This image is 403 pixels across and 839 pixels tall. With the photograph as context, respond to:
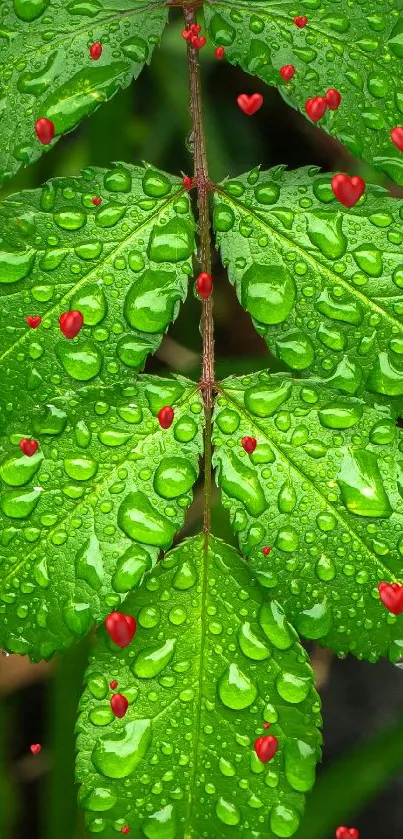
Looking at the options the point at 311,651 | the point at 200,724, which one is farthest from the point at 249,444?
the point at 311,651

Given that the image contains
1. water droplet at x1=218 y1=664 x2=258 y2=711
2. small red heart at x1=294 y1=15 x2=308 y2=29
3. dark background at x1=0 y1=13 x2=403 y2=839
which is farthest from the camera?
dark background at x1=0 y1=13 x2=403 y2=839

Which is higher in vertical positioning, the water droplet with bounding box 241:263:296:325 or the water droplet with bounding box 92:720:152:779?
the water droplet with bounding box 241:263:296:325

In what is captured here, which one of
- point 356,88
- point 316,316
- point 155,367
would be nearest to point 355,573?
point 316,316

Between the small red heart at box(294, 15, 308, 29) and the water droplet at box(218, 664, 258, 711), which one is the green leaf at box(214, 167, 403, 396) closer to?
the small red heart at box(294, 15, 308, 29)

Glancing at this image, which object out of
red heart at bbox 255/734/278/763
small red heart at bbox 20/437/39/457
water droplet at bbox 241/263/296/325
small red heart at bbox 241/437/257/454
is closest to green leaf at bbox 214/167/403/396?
water droplet at bbox 241/263/296/325

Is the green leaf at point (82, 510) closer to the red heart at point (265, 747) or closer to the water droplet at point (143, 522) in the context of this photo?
the water droplet at point (143, 522)

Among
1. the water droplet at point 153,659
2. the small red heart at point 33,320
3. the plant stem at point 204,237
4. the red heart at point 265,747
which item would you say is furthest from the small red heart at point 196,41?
the red heart at point 265,747
